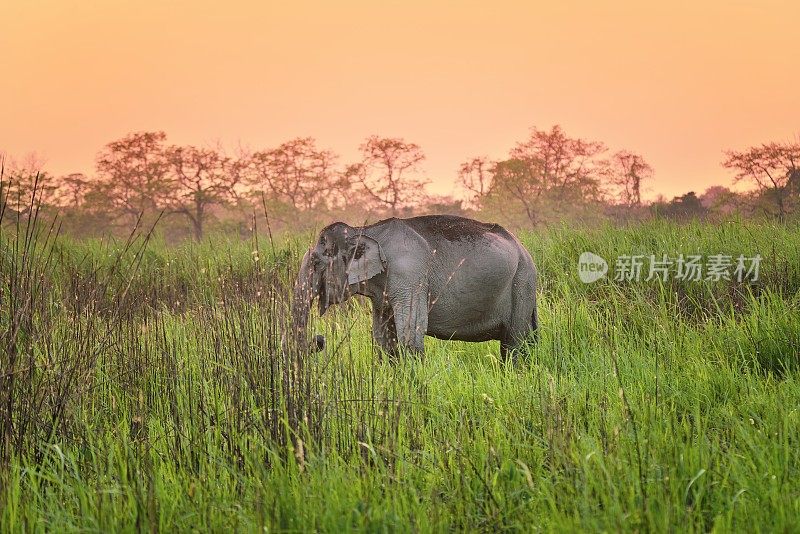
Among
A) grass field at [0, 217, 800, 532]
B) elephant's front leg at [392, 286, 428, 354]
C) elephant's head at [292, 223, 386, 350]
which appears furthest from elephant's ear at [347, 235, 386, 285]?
grass field at [0, 217, 800, 532]

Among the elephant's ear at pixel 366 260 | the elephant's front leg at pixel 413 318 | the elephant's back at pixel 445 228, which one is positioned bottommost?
the elephant's front leg at pixel 413 318

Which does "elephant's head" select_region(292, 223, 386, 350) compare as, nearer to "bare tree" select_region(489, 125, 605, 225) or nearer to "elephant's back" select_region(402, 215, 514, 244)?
"elephant's back" select_region(402, 215, 514, 244)

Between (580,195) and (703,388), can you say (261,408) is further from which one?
(580,195)

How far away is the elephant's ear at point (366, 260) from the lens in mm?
4785

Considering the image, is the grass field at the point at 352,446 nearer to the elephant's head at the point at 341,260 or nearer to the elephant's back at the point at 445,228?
the elephant's head at the point at 341,260

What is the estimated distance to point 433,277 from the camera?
16.7ft

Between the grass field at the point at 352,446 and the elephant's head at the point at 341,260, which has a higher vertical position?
the elephant's head at the point at 341,260

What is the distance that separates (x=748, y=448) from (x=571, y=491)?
1.11 m

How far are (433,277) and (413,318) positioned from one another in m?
0.38

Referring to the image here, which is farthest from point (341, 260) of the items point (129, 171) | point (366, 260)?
point (129, 171)

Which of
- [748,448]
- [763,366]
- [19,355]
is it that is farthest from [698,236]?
[19,355]

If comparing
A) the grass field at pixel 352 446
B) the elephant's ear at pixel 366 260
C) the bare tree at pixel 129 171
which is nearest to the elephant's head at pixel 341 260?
the elephant's ear at pixel 366 260

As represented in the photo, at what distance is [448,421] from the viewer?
3.70 metres

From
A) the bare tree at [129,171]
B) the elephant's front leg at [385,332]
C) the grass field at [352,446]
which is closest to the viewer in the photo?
the grass field at [352,446]
